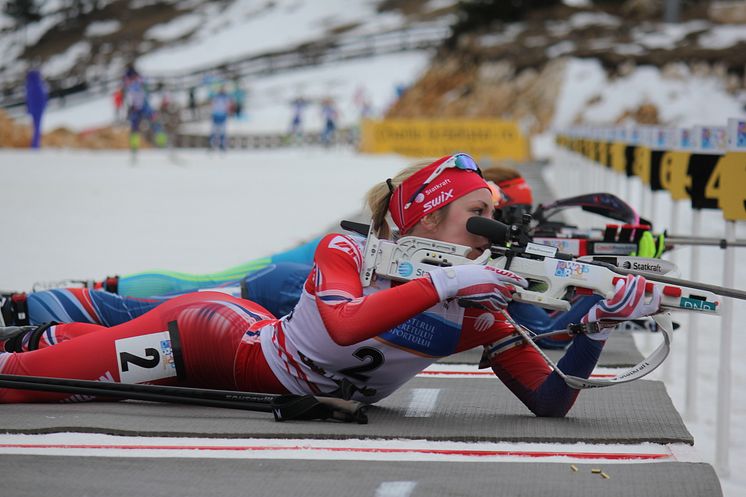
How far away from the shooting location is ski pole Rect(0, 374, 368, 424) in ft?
12.9

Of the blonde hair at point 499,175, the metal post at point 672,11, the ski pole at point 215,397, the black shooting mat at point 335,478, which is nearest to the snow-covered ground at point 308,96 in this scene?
the metal post at point 672,11

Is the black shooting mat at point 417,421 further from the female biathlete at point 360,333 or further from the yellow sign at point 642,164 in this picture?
the yellow sign at point 642,164

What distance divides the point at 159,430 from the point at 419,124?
34579 millimetres

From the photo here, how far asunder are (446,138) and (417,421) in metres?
33.6

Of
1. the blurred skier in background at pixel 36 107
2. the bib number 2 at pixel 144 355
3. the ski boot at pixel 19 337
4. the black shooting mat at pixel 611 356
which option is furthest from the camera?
the blurred skier in background at pixel 36 107

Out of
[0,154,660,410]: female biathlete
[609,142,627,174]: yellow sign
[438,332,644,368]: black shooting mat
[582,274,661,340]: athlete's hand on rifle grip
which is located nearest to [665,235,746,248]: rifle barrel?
[438,332,644,368]: black shooting mat

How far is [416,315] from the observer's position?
371 cm

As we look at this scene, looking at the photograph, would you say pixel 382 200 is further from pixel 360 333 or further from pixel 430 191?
pixel 360 333

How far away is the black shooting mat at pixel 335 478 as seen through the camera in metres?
3.09

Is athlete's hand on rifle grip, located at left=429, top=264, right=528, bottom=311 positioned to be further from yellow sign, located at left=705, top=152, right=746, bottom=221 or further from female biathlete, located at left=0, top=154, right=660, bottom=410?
yellow sign, located at left=705, top=152, right=746, bottom=221

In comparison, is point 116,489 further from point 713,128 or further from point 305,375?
point 713,128

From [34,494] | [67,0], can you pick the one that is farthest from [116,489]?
[67,0]

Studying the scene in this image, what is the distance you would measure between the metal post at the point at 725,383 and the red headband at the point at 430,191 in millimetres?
1413

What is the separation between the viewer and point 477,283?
347cm
